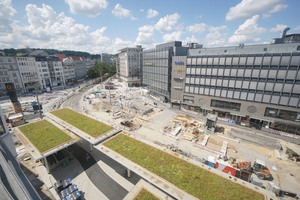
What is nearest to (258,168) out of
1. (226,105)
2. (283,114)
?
(283,114)

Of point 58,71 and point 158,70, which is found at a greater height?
point 158,70

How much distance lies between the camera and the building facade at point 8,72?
7024cm

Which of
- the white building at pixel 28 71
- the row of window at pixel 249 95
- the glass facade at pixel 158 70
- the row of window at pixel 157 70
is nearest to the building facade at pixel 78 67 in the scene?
the white building at pixel 28 71

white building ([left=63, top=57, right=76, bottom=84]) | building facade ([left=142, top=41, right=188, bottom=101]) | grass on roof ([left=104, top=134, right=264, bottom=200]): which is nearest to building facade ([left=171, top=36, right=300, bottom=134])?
building facade ([left=142, top=41, right=188, bottom=101])

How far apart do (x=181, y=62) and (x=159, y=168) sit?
3772 centimetres

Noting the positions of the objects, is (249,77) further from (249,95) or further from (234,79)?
(249,95)

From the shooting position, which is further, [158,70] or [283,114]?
[158,70]

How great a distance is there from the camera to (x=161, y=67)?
59.4m

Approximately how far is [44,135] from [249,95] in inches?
1983

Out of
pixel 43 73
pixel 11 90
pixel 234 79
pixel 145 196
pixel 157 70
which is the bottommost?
pixel 145 196

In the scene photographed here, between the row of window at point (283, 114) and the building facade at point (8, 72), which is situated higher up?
the building facade at point (8, 72)

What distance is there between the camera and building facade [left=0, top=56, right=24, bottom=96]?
230 feet

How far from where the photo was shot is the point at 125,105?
59656mm

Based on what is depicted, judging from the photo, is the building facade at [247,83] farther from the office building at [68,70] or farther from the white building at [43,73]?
the office building at [68,70]
